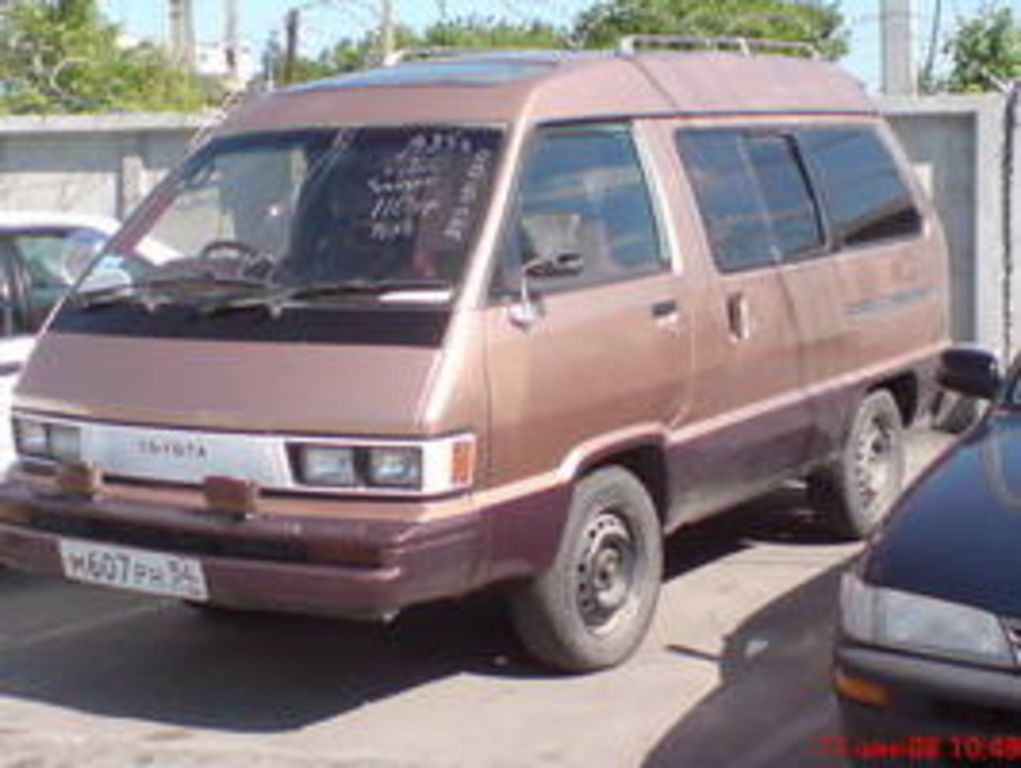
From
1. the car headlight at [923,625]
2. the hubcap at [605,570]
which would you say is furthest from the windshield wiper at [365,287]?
the car headlight at [923,625]

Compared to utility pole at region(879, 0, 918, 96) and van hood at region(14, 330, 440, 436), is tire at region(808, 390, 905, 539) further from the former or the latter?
utility pole at region(879, 0, 918, 96)

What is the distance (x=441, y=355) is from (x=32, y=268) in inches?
115

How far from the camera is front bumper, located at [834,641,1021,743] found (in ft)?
12.3

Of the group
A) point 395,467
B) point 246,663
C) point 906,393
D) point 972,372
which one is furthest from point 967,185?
point 395,467

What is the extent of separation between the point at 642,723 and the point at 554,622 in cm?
43

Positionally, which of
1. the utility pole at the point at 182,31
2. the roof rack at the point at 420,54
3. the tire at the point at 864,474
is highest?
the utility pole at the point at 182,31

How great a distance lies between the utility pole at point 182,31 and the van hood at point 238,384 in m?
17.6

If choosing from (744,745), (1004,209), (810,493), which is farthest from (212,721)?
(1004,209)

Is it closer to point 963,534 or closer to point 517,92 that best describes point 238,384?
point 517,92

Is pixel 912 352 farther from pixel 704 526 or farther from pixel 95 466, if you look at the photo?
pixel 95 466

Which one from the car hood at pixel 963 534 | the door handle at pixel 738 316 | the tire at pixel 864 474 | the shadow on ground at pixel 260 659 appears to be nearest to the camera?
the car hood at pixel 963 534

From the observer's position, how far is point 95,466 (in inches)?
213

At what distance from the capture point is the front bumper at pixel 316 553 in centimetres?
484

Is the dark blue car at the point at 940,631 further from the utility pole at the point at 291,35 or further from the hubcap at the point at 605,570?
the utility pole at the point at 291,35
